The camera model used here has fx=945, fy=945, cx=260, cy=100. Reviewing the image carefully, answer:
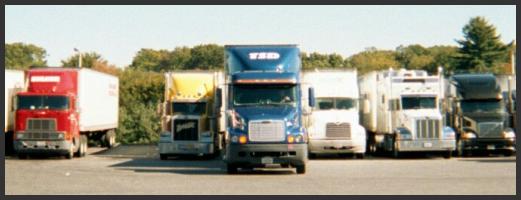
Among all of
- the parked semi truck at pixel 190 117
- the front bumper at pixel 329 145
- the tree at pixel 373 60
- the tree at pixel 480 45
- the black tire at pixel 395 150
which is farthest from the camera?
the tree at pixel 373 60

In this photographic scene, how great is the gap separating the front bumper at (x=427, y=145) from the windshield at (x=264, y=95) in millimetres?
12037

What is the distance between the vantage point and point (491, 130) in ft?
133

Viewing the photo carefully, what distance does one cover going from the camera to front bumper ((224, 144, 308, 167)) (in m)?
26.8

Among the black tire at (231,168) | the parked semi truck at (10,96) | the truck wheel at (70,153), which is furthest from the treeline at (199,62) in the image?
the black tire at (231,168)

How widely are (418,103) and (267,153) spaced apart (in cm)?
1377

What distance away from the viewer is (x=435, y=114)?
127 ft

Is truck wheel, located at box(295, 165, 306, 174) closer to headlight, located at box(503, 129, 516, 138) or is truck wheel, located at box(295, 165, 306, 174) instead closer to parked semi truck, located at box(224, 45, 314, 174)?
parked semi truck, located at box(224, 45, 314, 174)

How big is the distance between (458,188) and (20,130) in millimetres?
21779

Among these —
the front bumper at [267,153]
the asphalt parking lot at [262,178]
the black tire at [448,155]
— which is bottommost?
the asphalt parking lot at [262,178]

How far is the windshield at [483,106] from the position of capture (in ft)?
132

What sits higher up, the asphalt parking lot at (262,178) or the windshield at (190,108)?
the windshield at (190,108)

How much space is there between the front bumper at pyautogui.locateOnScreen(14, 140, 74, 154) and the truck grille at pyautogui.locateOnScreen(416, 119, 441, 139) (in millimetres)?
14382

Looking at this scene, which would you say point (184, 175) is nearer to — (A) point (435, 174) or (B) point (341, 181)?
(B) point (341, 181)

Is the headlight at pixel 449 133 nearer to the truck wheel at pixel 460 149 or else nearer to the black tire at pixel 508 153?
the truck wheel at pixel 460 149
